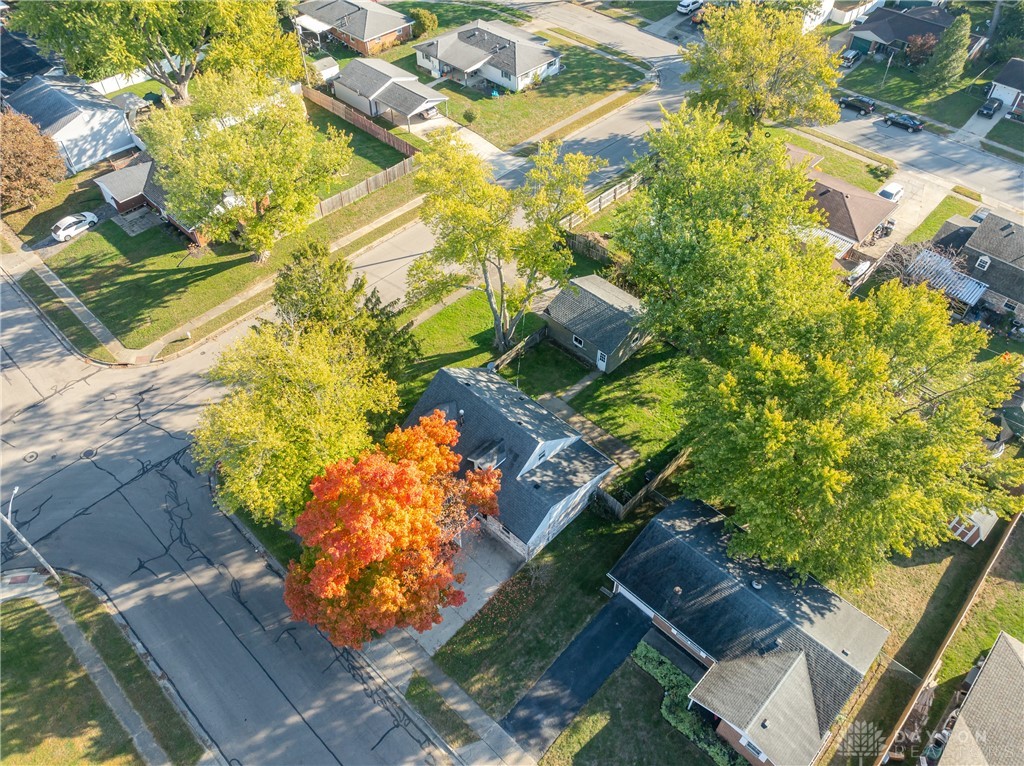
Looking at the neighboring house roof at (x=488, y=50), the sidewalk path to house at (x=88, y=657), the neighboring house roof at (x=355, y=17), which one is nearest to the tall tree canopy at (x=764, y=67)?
the neighboring house roof at (x=488, y=50)

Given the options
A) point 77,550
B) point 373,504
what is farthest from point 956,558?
point 77,550

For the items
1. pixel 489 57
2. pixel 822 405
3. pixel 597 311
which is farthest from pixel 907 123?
pixel 822 405

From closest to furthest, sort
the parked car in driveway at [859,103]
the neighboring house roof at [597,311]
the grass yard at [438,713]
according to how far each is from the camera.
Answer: the grass yard at [438,713] → the neighboring house roof at [597,311] → the parked car in driveway at [859,103]

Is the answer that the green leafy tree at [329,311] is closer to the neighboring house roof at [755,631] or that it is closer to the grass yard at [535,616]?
the grass yard at [535,616]

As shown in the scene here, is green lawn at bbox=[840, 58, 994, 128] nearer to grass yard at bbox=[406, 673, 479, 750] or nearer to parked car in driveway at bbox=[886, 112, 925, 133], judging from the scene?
parked car in driveway at bbox=[886, 112, 925, 133]

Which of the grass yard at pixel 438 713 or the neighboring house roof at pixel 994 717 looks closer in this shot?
the neighboring house roof at pixel 994 717

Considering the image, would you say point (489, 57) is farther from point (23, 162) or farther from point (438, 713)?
point (438, 713)
